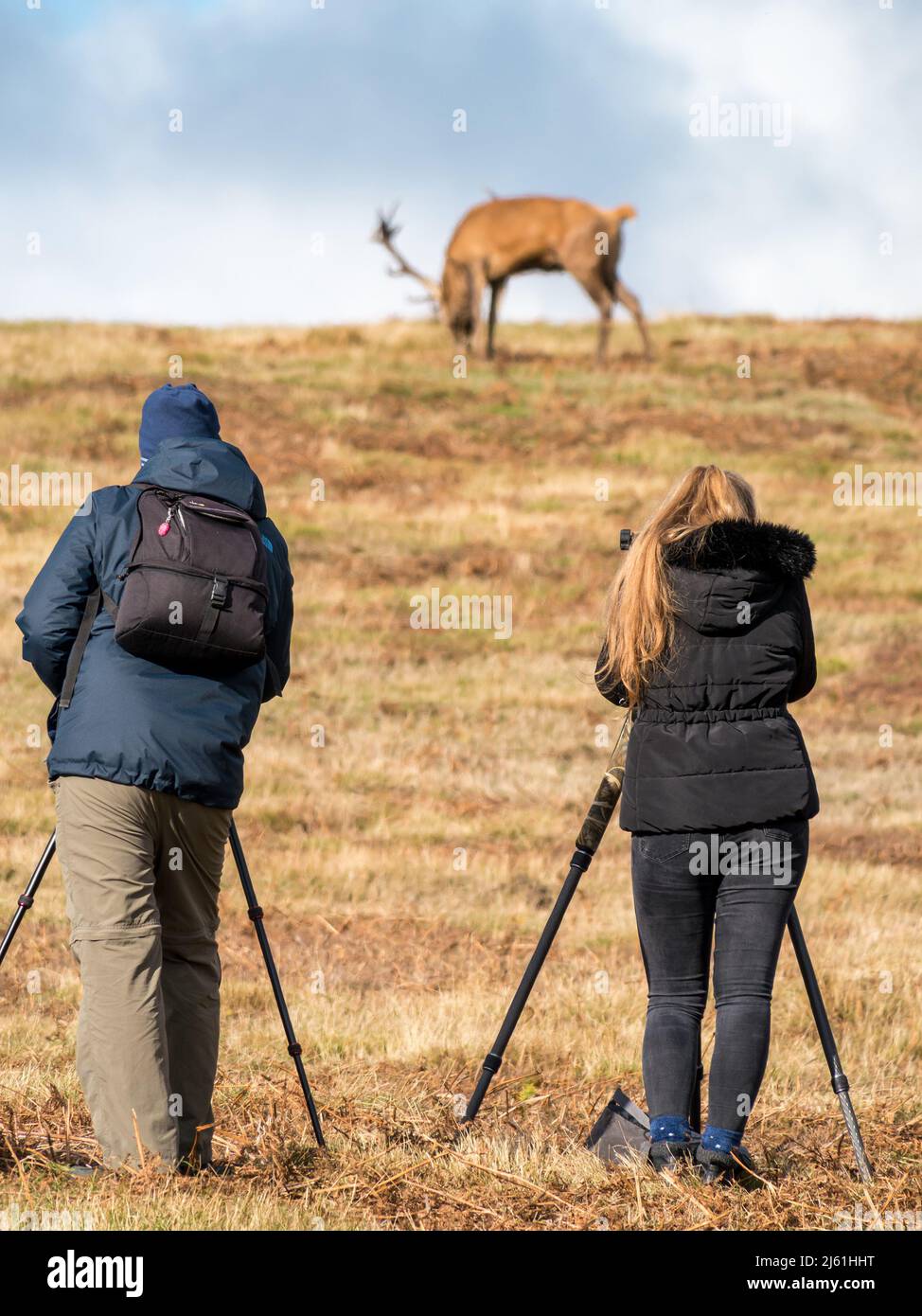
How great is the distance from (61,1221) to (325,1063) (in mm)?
2534

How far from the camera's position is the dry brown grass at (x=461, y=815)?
439 centimetres

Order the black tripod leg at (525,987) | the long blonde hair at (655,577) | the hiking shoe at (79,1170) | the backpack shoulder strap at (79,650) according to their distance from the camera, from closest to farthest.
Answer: the hiking shoe at (79,1170), the backpack shoulder strap at (79,650), the long blonde hair at (655,577), the black tripod leg at (525,987)

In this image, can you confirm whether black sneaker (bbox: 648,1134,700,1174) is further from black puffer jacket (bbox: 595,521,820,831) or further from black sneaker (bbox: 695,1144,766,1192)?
black puffer jacket (bbox: 595,521,820,831)

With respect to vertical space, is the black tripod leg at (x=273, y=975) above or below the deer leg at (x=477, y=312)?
below

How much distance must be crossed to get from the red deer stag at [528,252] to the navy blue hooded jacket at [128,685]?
30.0m

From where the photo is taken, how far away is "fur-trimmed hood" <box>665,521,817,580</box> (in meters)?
4.34

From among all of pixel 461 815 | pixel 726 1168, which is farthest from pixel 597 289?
pixel 726 1168

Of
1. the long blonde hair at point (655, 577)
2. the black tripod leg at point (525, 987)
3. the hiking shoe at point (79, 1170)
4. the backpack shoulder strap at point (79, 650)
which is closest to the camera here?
the hiking shoe at point (79, 1170)

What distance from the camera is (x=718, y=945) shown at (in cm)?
436

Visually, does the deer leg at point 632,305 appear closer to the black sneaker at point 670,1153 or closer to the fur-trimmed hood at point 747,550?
the fur-trimmed hood at point 747,550

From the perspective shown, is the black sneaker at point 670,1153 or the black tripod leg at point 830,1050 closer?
the black sneaker at point 670,1153

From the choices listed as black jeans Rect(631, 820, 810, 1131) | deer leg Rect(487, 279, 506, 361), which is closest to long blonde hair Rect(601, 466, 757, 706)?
black jeans Rect(631, 820, 810, 1131)

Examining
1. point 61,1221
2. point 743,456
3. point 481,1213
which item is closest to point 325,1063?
point 481,1213

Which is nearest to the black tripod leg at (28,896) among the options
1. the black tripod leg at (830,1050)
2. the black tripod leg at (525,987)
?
the black tripod leg at (525,987)
